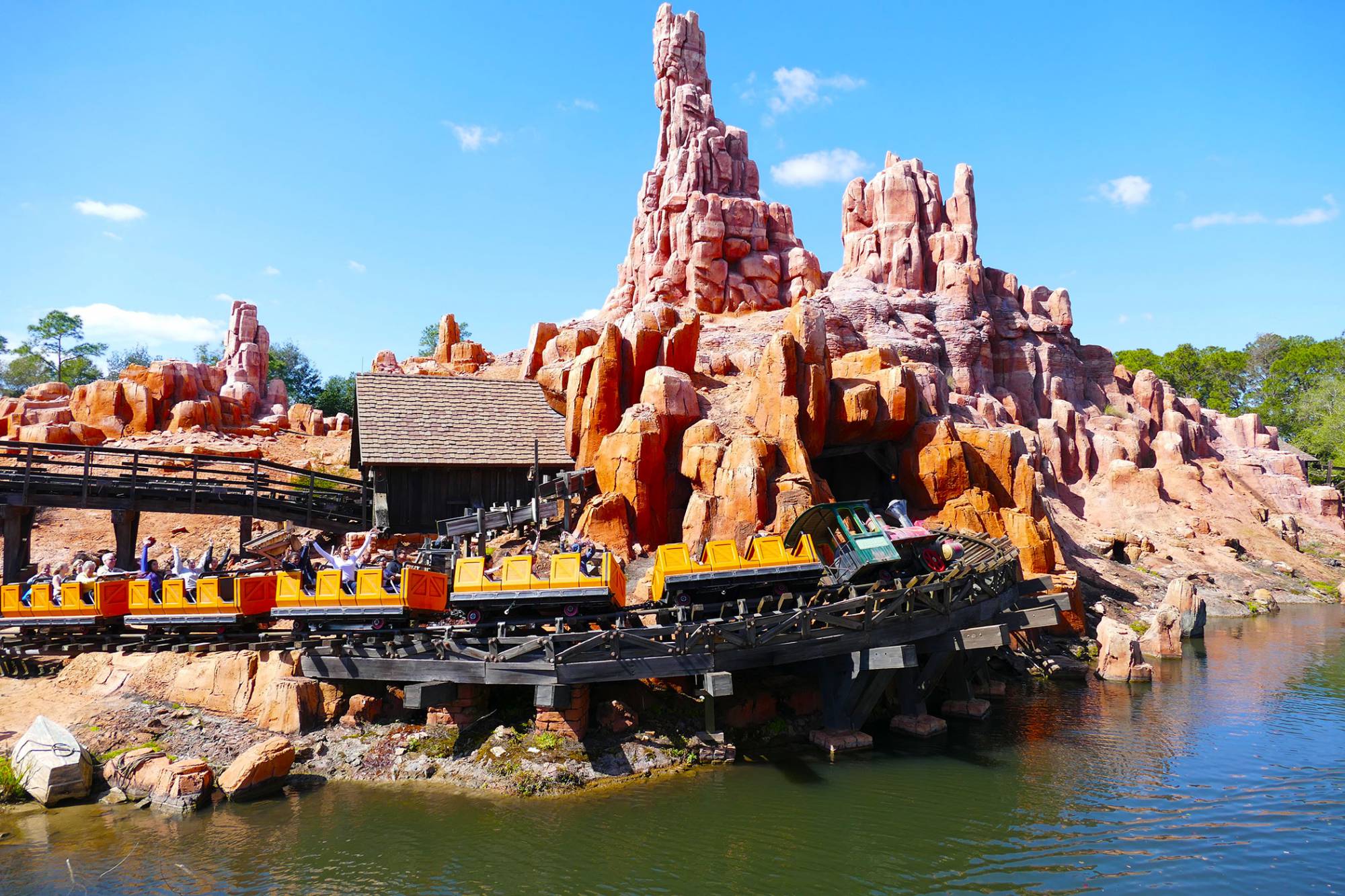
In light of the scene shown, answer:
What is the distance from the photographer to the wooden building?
27109 mm

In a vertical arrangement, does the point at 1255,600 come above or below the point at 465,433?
below

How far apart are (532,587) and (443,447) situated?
13.6 m

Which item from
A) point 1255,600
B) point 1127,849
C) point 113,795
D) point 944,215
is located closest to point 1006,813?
point 1127,849

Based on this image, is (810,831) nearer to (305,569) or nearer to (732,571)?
(732,571)

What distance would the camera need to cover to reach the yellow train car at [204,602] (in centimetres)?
1706

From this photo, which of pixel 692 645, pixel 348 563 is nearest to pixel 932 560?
pixel 692 645

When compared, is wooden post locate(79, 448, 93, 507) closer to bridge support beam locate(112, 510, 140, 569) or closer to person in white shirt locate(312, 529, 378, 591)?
bridge support beam locate(112, 510, 140, 569)

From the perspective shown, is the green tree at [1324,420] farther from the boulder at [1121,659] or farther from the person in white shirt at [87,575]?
the person in white shirt at [87,575]

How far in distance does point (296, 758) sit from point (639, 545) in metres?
11.1

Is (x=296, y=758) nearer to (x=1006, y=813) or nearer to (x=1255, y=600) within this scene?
(x=1006, y=813)

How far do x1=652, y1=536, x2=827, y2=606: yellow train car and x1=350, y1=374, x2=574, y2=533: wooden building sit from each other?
35.6 ft

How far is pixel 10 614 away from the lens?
17.9 meters

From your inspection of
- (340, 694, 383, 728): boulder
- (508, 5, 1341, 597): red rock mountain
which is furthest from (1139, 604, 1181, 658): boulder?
(340, 694, 383, 728): boulder

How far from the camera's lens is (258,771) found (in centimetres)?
1395
